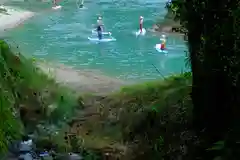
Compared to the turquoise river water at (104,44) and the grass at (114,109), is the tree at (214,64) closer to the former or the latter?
the grass at (114,109)

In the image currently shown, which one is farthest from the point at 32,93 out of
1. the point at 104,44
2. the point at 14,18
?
the point at 14,18

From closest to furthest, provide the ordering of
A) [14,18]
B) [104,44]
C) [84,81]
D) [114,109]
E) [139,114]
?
[139,114] < [114,109] < [84,81] < [104,44] < [14,18]

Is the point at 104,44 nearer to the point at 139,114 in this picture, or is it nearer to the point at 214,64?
the point at 139,114

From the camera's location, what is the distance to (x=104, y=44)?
1906 centimetres

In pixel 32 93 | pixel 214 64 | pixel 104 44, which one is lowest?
pixel 104 44

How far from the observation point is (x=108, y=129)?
5.45 m

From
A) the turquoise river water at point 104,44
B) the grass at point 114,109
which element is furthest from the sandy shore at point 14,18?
the grass at point 114,109

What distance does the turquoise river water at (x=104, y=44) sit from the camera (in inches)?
606

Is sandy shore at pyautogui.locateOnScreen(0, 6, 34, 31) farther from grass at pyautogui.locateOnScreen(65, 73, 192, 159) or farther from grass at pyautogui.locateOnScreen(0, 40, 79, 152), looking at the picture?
grass at pyautogui.locateOnScreen(65, 73, 192, 159)

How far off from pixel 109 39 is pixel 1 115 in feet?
54.3

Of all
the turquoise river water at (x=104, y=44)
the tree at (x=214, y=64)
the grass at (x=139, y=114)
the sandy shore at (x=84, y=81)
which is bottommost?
the turquoise river water at (x=104, y=44)

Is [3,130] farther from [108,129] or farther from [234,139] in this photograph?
[108,129]

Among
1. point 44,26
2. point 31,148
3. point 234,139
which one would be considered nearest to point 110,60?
point 44,26

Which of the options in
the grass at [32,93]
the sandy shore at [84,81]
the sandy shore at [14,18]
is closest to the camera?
the grass at [32,93]
